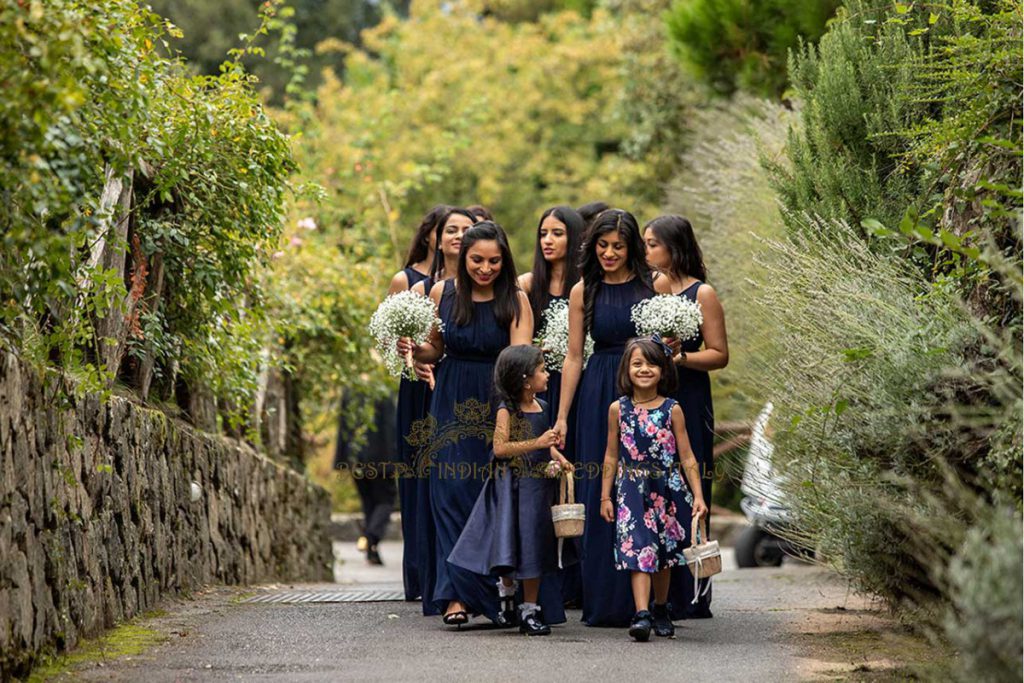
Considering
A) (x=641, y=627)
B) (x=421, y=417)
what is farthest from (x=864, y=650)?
(x=421, y=417)

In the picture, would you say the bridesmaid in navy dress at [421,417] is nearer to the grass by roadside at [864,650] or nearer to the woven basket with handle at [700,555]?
the woven basket with handle at [700,555]

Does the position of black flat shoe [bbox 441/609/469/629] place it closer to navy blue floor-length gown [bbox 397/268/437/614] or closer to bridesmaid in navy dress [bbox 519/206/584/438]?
navy blue floor-length gown [bbox 397/268/437/614]

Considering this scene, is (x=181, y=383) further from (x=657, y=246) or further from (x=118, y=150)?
(x=118, y=150)

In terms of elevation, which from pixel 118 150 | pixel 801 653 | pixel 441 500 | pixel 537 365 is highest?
pixel 118 150

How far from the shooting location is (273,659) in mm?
6938

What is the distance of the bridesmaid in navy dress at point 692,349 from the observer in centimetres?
873

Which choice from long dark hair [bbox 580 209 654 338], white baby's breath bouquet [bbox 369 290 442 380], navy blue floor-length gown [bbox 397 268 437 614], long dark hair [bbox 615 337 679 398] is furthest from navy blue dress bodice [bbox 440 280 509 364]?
navy blue floor-length gown [bbox 397 268 437 614]

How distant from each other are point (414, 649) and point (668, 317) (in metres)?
2.28

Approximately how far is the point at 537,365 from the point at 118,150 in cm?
247

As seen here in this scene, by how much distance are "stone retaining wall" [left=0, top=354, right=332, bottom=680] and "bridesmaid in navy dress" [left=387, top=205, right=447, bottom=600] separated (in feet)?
4.07

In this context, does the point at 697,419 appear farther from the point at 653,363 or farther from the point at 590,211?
the point at 590,211

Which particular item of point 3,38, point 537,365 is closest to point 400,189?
point 537,365

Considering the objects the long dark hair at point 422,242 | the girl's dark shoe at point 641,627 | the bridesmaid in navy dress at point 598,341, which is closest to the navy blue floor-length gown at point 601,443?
the bridesmaid in navy dress at point 598,341

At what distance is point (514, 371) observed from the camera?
312 inches
